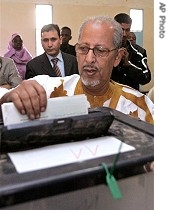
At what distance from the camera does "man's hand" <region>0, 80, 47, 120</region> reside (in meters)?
0.55

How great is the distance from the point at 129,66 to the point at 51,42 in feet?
2.97

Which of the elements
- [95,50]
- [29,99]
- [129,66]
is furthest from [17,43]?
[29,99]

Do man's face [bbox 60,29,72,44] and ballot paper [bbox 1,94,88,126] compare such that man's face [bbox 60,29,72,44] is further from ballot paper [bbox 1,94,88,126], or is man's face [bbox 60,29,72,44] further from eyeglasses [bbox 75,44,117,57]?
ballot paper [bbox 1,94,88,126]

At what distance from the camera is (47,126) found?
0.47m

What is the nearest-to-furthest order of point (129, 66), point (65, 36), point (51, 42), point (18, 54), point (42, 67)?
point (129, 66) → point (42, 67) → point (51, 42) → point (65, 36) → point (18, 54)

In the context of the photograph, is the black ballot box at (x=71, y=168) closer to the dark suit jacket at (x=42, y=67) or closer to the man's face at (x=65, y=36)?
the dark suit jacket at (x=42, y=67)

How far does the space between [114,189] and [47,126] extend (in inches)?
5.2

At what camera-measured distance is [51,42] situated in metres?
2.70

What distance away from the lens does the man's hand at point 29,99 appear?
55 cm

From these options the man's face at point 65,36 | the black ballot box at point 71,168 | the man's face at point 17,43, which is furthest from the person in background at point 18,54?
the black ballot box at point 71,168

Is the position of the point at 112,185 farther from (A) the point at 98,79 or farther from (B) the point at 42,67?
(B) the point at 42,67

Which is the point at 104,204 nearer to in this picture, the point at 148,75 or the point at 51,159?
the point at 51,159
